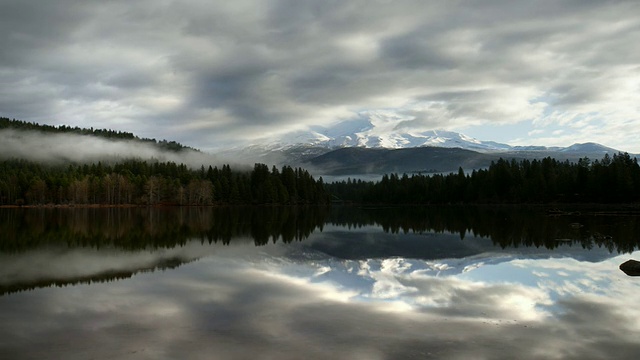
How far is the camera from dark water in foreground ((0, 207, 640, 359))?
12.6 m

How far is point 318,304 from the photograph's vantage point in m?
17.7

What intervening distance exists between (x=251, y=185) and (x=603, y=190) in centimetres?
12738

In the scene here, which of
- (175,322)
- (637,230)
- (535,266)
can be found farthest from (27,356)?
(637,230)

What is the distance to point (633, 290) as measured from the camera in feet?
65.7

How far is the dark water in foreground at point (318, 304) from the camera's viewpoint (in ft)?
41.3

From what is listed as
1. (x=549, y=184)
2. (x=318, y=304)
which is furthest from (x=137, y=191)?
(x=318, y=304)

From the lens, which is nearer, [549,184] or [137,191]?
[549,184]

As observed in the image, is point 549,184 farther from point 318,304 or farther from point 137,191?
point 318,304

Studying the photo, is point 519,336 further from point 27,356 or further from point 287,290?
point 27,356

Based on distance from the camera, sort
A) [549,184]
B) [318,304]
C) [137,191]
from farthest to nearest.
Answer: [137,191] → [549,184] → [318,304]

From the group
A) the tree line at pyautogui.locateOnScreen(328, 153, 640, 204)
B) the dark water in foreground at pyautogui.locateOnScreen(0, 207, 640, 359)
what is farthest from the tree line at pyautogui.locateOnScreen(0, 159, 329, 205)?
the dark water in foreground at pyautogui.locateOnScreen(0, 207, 640, 359)

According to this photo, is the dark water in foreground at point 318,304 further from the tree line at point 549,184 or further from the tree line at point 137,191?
the tree line at point 137,191

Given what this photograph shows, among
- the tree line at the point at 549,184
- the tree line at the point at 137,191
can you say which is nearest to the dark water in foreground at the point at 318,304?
the tree line at the point at 549,184

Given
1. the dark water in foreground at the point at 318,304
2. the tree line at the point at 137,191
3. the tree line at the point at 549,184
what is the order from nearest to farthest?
the dark water in foreground at the point at 318,304 < the tree line at the point at 549,184 < the tree line at the point at 137,191
